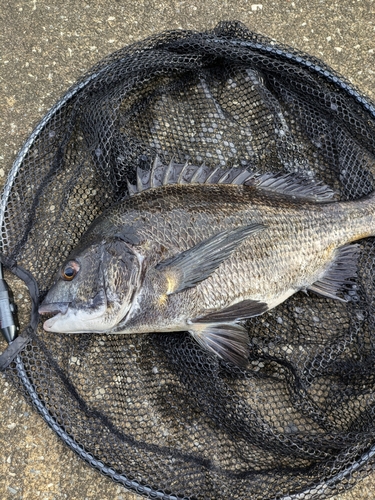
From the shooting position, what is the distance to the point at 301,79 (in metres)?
2.72

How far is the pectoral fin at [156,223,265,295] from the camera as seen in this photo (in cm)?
220

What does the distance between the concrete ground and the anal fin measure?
1.20 m

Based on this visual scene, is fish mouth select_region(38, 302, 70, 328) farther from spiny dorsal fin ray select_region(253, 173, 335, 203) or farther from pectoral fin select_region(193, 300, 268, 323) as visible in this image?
spiny dorsal fin ray select_region(253, 173, 335, 203)

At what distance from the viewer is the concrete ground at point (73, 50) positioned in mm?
2594

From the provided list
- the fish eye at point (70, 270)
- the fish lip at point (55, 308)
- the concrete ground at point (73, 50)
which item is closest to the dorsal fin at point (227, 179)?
the fish eye at point (70, 270)

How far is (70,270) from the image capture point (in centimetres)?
220

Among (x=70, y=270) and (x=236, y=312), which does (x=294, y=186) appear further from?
(x=70, y=270)

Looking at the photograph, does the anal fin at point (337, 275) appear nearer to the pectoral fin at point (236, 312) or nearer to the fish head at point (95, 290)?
the pectoral fin at point (236, 312)

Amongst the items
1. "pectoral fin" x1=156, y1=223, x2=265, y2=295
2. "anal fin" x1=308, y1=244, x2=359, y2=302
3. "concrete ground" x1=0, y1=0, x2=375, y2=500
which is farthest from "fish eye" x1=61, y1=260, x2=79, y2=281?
"anal fin" x1=308, y1=244, x2=359, y2=302

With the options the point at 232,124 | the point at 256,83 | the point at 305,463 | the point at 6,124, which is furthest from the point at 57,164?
the point at 305,463

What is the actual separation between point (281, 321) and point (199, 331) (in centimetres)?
60

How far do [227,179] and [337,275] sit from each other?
861 mm

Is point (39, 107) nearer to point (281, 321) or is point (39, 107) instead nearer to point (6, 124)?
point (6, 124)

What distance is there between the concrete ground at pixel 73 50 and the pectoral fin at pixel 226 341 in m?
1.06
